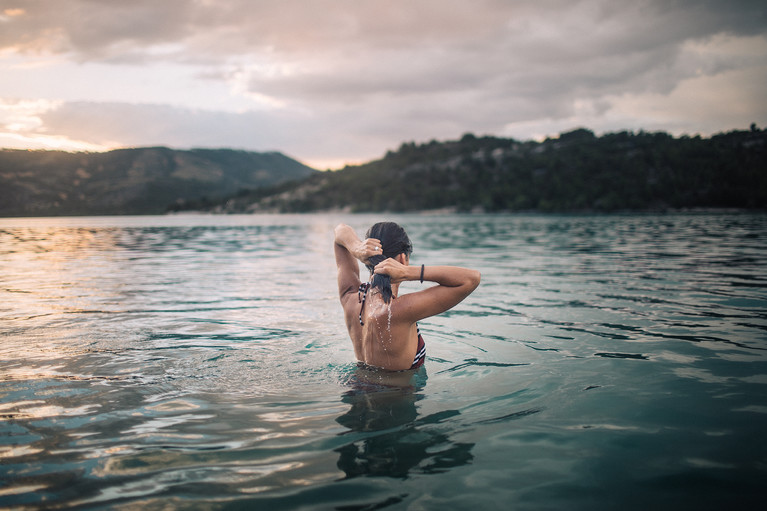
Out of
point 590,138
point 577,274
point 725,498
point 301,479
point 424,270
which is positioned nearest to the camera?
point 725,498

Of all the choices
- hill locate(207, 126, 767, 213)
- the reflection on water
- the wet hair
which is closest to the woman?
the wet hair

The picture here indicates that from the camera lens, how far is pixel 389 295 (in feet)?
13.8

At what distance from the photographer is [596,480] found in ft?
11.0

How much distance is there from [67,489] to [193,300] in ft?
Result: 26.9

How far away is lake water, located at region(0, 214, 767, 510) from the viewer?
3.21m

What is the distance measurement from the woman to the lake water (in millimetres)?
380

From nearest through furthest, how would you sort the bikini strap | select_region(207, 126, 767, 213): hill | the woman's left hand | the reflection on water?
the reflection on water, the woman's left hand, the bikini strap, select_region(207, 126, 767, 213): hill

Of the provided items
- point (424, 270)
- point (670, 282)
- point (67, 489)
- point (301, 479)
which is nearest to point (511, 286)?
point (670, 282)

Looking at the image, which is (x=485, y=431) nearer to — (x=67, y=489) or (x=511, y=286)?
(x=67, y=489)

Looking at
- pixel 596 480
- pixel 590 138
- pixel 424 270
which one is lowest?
pixel 596 480

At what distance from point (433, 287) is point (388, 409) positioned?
53.3 inches

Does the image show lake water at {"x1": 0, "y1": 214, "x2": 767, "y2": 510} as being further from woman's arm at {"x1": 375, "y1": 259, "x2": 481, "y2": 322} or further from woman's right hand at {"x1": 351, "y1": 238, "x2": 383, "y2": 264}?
woman's right hand at {"x1": 351, "y1": 238, "x2": 383, "y2": 264}

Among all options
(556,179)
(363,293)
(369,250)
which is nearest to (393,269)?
(369,250)

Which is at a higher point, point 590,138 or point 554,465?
point 590,138
